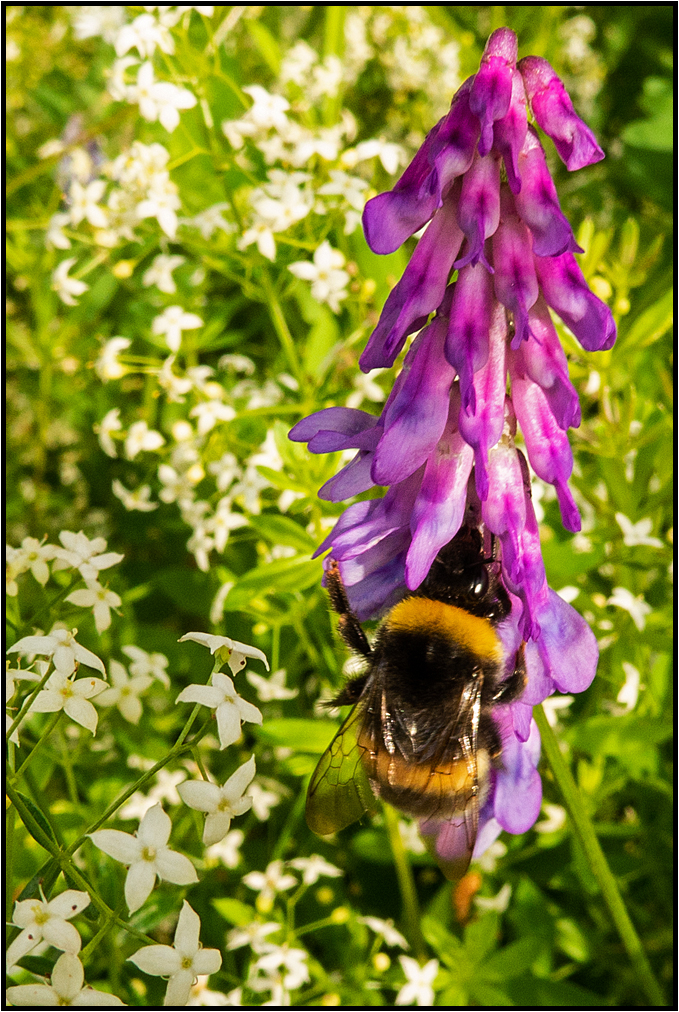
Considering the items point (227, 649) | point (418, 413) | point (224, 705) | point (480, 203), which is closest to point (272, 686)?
point (227, 649)

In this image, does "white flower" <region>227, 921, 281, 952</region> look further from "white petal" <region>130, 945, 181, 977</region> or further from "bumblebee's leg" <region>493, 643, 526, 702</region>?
"bumblebee's leg" <region>493, 643, 526, 702</region>

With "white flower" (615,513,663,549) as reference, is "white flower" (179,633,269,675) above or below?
above

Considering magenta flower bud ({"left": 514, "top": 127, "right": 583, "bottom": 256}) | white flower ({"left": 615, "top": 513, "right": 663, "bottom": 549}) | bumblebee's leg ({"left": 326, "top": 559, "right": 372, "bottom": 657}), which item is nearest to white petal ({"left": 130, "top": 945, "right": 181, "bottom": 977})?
bumblebee's leg ({"left": 326, "top": 559, "right": 372, "bottom": 657})

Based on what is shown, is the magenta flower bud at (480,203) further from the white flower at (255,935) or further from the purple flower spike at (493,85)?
the white flower at (255,935)

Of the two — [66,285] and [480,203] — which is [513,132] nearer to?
[480,203]

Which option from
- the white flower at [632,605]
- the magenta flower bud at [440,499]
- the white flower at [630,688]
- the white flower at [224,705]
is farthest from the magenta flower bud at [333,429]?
the white flower at [630,688]

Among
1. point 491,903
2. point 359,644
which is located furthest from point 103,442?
→ point 491,903
